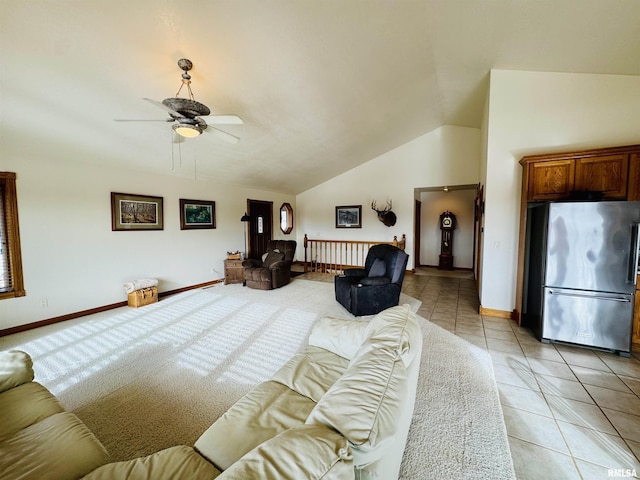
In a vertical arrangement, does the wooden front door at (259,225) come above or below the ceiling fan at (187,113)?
below

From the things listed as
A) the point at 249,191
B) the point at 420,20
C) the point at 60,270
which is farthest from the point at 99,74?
the point at 249,191

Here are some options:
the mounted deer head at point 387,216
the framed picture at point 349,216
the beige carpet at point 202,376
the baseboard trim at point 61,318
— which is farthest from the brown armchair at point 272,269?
the mounted deer head at point 387,216

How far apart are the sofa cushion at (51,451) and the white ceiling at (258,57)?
109 inches

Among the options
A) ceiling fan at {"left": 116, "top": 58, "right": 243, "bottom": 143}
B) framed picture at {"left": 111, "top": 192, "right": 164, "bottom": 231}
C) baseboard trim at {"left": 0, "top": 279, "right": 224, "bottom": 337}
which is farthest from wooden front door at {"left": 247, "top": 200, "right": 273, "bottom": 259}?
ceiling fan at {"left": 116, "top": 58, "right": 243, "bottom": 143}

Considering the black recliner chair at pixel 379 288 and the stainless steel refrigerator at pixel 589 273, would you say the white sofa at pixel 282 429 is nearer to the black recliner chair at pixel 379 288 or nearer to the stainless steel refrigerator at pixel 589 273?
the black recliner chair at pixel 379 288

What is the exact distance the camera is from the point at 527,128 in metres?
3.45

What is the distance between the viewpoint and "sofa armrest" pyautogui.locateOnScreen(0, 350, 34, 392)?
58.6 inches

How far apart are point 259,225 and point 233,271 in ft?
6.12

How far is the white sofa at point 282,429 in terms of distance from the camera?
0.70 meters

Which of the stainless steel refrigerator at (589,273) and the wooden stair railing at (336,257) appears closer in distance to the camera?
the stainless steel refrigerator at (589,273)

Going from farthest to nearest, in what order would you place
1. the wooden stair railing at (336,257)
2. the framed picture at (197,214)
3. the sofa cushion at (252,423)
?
the wooden stair railing at (336,257)
the framed picture at (197,214)
the sofa cushion at (252,423)

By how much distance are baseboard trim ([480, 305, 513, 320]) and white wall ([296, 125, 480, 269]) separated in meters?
3.09

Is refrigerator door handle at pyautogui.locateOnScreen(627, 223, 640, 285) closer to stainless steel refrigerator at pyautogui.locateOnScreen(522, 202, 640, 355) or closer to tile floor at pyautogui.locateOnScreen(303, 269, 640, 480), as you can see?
stainless steel refrigerator at pyautogui.locateOnScreen(522, 202, 640, 355)

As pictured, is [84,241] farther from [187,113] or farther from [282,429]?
[282,429]
